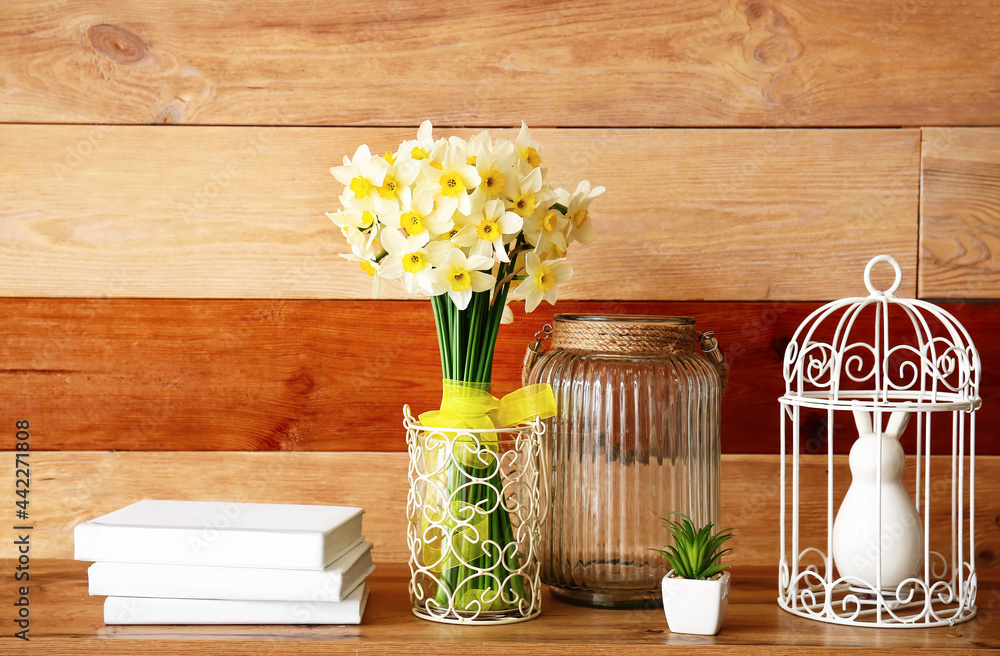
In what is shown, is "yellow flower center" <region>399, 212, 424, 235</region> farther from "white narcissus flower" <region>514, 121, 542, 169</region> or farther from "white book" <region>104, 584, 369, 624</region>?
"white book" <region>104, 584, 369, 624</region>

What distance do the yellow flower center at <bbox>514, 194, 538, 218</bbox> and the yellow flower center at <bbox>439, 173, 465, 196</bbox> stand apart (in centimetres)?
6

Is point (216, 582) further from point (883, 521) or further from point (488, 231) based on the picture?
point (883, 521)

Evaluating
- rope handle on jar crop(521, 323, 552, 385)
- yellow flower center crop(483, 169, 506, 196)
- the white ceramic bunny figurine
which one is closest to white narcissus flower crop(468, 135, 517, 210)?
yellow flower center crop(483, 169, 506, 196)

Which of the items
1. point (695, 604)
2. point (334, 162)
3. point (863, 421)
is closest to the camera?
point (695, 604)

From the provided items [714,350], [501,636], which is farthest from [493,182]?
[501,636]

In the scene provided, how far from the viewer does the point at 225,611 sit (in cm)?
87

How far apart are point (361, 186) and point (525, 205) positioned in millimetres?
166

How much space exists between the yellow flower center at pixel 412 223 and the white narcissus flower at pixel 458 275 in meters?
0.04

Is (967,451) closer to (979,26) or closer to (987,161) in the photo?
(987,161)

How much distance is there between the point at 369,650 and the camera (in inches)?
32.2

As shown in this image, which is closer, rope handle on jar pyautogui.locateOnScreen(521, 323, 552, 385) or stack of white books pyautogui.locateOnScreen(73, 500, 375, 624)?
stack of white books pyautogui.locateOnScreen(73, 500, 375, 624)

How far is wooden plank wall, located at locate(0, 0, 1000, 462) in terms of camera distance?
3.72 feet

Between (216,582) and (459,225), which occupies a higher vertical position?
(459,225)

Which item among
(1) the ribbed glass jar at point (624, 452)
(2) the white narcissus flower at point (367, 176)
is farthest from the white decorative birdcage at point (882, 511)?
(2) the white narcissus flower at point (367, 176)
